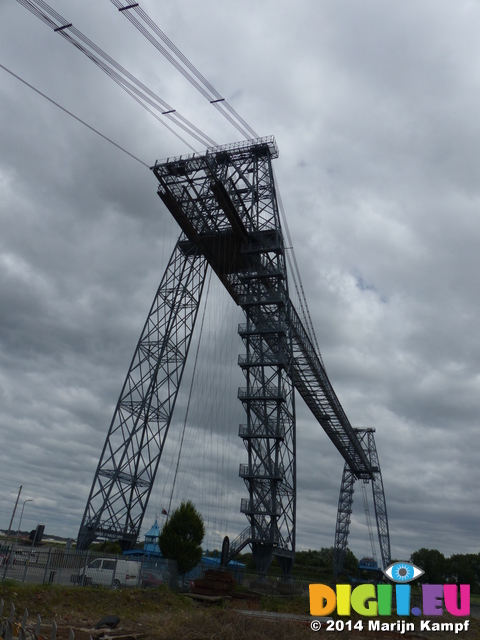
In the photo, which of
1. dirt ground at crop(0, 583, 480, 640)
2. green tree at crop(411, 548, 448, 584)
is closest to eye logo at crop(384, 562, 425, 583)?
dirt ground at crop(0, 583, 480, 640)

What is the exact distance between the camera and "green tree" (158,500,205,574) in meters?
23.2

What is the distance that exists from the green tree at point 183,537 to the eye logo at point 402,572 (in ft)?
35.0

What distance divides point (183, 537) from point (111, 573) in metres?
5.05

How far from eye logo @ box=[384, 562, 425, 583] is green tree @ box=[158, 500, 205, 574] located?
10681 millimetres

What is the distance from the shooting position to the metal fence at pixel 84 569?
17609 millimetres

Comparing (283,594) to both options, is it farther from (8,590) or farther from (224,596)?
(8,590)

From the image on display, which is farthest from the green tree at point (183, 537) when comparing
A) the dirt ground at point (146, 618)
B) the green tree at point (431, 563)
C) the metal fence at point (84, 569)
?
the green tree at point (431, 563)

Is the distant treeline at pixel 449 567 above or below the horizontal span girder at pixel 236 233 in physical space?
below

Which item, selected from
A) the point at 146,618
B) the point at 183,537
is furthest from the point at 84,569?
the point at 183,537

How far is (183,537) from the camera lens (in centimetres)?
2356

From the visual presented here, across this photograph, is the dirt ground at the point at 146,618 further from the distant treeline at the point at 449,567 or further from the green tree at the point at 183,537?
the distant treeline at the point at 449,567

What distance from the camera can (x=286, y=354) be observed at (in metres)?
30.5

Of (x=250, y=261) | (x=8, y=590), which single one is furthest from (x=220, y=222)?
(x=8, y=590)

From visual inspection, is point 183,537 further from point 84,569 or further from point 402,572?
point 402,572
